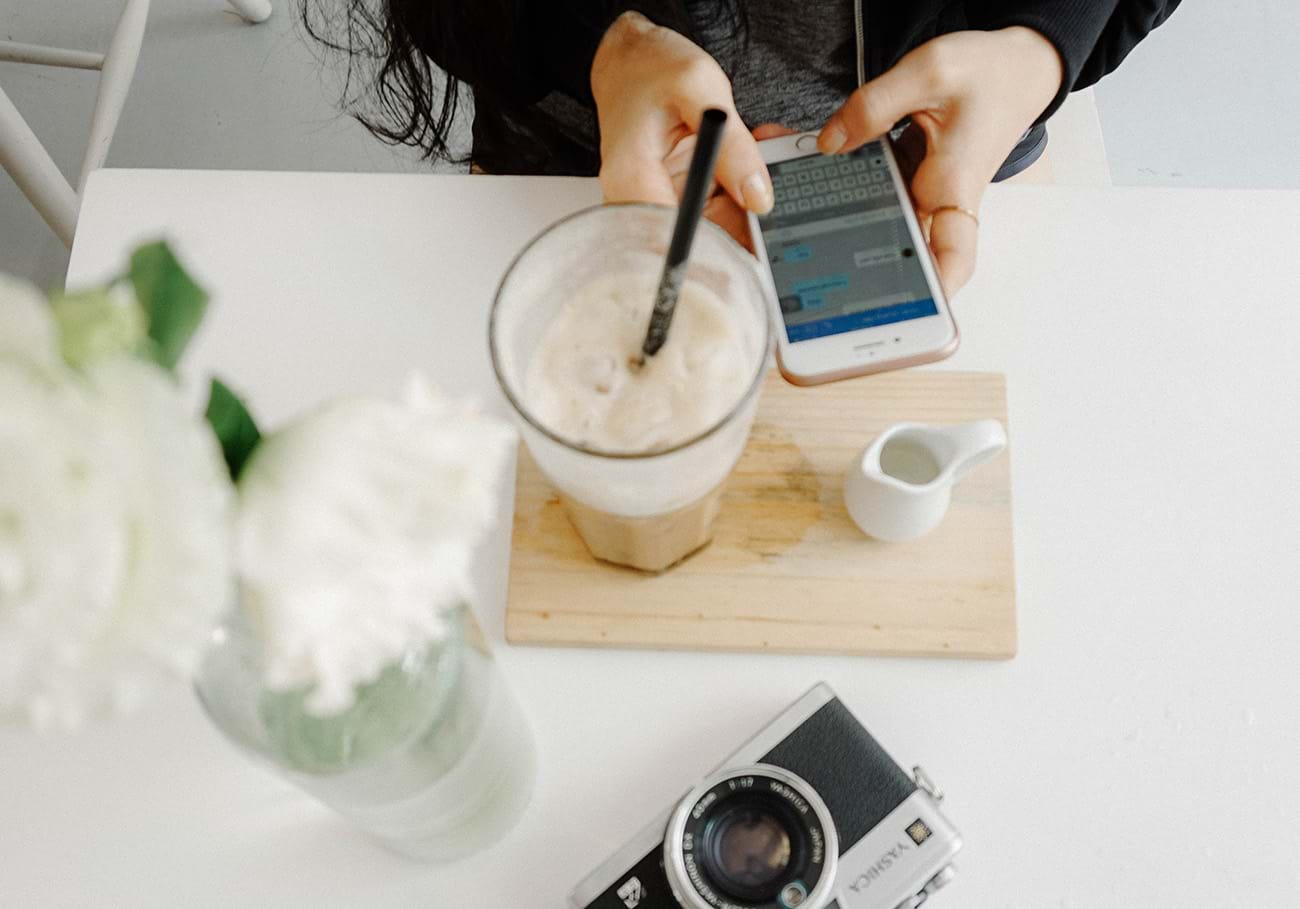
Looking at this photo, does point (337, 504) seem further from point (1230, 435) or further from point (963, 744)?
point (1230, 435)

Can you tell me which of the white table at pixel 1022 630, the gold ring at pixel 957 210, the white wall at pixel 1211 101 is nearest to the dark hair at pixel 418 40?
the white table at pixel 1022 630

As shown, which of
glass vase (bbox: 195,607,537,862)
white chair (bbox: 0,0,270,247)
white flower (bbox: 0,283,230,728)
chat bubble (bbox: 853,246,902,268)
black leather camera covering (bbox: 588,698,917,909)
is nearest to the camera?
white flower (bbox: 0,283,230,728)

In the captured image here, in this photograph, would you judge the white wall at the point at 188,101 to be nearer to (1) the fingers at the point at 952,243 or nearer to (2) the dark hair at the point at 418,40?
(2) the dark hair at the point at 418,40

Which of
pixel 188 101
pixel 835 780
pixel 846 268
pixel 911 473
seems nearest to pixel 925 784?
pixel 835 780

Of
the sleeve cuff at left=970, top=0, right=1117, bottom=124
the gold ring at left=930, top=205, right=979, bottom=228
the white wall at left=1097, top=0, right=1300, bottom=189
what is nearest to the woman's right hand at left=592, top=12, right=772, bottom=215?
the gold ring at left=930, top=205, right=979, bottom=228

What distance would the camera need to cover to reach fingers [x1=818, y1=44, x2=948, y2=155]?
0.59m

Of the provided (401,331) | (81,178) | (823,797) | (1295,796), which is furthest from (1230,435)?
(81,178)

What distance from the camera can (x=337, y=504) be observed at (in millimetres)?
208

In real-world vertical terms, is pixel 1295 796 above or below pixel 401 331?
below

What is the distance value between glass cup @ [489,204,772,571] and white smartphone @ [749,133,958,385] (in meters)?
0.12

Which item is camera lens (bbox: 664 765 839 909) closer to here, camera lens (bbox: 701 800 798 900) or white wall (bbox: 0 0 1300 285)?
camera lens (bbox: 701 800 798 900)

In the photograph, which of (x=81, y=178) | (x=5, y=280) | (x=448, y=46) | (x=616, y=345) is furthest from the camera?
(x=81, y=178)

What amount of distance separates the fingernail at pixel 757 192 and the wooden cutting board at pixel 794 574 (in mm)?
114

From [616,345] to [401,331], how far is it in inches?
8.2
